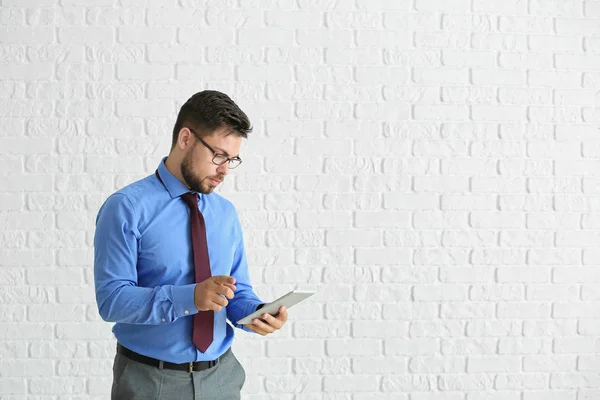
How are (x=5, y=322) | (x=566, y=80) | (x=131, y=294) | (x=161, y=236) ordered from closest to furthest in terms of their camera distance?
(x=131, y=294) < (x=161, y=236) < (x=5, y=322) < (x=566, y=80)

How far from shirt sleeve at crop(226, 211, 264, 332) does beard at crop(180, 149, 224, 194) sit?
0.69 feet

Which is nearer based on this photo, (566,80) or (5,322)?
(5,322)

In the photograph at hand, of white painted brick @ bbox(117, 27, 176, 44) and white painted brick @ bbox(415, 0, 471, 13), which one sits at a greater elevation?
white painted brick @ bbox(415, 0, 471, 13)

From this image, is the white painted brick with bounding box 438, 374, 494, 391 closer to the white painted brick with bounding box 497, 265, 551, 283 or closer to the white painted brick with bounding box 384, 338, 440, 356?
the white painted brick with bounding box 384, 338, 440, 356

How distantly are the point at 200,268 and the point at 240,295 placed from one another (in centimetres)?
21

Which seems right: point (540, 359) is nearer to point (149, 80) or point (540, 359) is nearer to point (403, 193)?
point (403, 193)

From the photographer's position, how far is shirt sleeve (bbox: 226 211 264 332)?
1915mm

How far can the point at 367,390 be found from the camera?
291cm

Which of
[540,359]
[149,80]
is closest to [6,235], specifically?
[149,80]

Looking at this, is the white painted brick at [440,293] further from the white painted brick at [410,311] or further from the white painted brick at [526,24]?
the white painted brick at [526,24]

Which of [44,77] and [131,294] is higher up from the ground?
[44,77]

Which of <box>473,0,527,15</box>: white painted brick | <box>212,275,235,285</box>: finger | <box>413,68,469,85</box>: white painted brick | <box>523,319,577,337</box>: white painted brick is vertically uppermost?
<box>473,0,527,15</box>: white painted brick

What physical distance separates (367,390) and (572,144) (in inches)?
55.3

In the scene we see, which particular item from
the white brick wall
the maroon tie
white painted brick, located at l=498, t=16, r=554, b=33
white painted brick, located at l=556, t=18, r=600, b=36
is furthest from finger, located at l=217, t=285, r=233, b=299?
white painted brick, located at l=556, t=18, r=600, b=36
